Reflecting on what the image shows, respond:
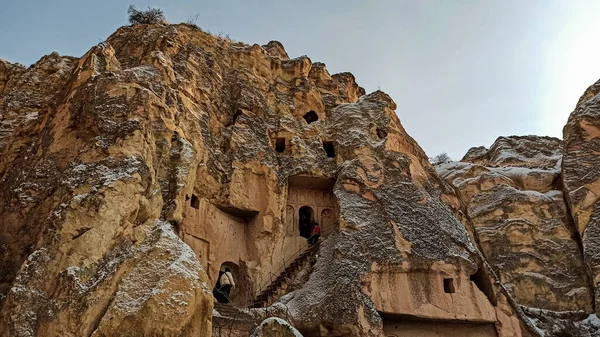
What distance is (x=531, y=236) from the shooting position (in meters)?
22.0

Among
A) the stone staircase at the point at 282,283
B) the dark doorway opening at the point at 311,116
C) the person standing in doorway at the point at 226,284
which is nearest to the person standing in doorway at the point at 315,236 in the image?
the stone staircase at the point at 282,283

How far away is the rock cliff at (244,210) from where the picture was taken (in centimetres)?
973

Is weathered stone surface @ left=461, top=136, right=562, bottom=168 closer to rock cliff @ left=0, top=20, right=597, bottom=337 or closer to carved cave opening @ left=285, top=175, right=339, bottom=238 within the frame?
rock cliff @ left=0, top=20, right=597, bottom=337

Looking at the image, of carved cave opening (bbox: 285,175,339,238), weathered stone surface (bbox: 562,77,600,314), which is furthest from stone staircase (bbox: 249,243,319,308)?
weathered stone surface (bbox: 562,77,600,314)

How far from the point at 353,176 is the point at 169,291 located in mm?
8950

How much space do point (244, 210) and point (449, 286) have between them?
635 centimetres

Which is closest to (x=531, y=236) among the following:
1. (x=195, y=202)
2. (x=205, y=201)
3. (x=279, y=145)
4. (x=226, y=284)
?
(x=279, y=145)

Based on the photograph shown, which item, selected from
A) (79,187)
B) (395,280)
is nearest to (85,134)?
(79,187)

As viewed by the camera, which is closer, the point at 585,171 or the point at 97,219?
the point at 97,219

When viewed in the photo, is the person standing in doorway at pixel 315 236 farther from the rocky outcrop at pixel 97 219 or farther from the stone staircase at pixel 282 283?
the rocky outcrop at pixel 97 219

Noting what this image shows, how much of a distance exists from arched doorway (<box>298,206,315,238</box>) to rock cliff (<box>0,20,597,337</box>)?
9 cm

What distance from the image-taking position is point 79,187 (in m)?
10.6

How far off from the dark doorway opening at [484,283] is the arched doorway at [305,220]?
559 centimetres

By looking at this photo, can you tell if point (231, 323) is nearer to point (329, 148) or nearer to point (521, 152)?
point (329, 148)
